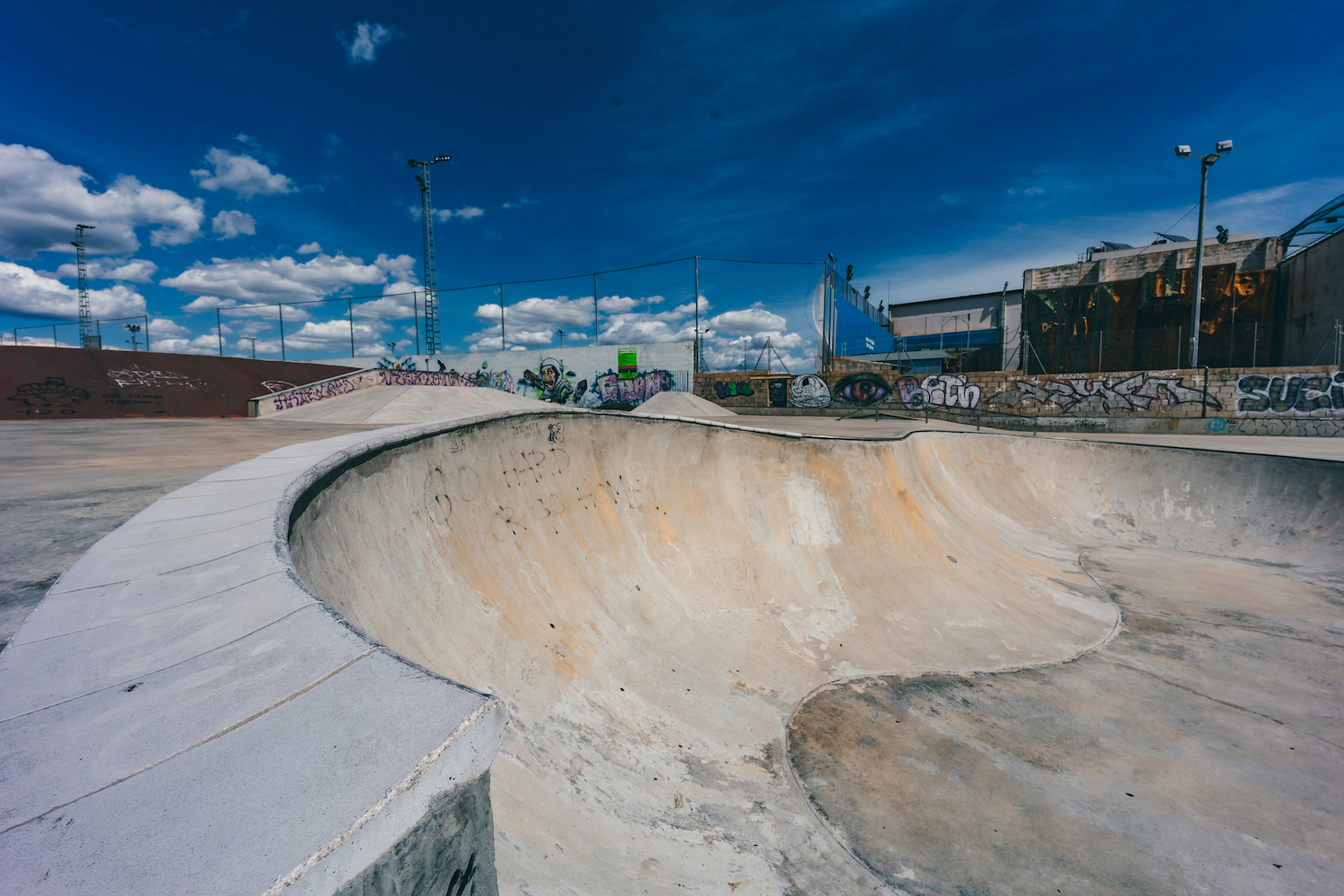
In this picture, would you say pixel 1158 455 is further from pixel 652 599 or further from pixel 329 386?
pixel 329 386

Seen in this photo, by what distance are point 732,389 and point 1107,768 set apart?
2373cm

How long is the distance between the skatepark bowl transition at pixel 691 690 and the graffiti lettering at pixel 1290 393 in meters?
11.0

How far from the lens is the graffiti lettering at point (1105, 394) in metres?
18.3

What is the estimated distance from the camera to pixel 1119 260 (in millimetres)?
28359

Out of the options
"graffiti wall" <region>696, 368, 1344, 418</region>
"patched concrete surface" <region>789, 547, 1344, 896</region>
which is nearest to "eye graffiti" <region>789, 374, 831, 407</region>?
"graffiti wall" <region>696, 368, 1344, 418</region>

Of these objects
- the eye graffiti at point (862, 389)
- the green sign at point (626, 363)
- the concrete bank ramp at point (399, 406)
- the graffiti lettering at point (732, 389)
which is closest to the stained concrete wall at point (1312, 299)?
the eye graffiti at point (862, 389)

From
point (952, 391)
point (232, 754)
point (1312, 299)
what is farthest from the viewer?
point (952, 391)

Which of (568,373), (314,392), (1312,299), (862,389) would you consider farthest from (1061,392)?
(314,392)

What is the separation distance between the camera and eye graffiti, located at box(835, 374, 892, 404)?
24.2 m

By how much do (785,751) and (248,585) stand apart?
4.45 metres

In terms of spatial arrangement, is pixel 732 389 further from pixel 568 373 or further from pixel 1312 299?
pixel 1312 299

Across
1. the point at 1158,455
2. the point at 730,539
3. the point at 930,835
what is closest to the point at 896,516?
the point at 730,539

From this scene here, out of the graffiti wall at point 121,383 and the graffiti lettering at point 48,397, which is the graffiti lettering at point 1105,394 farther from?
the graffiti lettering at point 48,397

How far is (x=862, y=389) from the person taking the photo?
80.7ft
